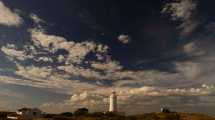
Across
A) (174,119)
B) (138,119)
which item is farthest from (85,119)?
(174,119)

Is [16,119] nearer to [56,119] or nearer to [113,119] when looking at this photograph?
[56,119]

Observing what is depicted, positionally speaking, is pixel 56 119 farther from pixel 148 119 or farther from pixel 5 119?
pixel 148 119

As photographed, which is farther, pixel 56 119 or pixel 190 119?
pixel 190 119

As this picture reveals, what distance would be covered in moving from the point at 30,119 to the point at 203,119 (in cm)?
11606

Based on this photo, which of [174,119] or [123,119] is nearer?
[123,119]

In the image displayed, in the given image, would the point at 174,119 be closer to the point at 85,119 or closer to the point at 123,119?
the point at 123,119

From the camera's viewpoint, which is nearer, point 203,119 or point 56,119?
point 56,119

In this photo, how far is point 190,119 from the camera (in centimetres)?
19688

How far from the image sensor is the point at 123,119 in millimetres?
183250

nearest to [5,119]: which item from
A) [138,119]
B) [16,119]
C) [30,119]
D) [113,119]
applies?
[16,119]

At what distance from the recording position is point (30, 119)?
199875mm

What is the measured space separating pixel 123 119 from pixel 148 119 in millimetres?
18869

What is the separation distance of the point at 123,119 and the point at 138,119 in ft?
54.7

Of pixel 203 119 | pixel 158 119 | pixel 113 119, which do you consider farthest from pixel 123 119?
pixel 203 119
